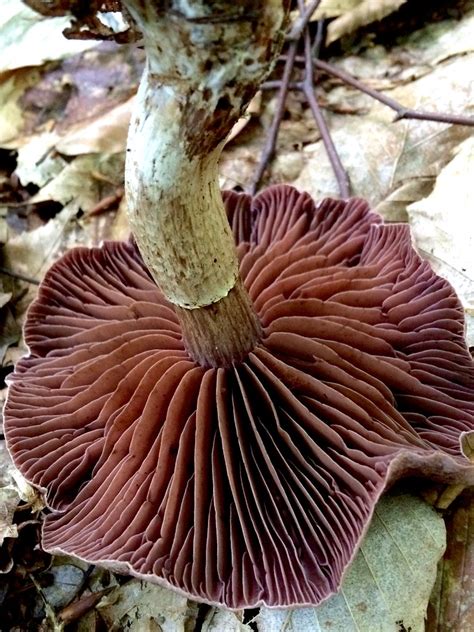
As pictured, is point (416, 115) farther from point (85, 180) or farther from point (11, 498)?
point (11, 498)

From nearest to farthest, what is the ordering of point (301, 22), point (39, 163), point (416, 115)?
point (416, 115), point (301, 22), point (39, 163)

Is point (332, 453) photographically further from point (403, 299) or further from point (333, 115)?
point (333, 115)

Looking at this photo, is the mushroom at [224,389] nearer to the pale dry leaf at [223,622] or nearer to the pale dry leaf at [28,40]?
the pale dry leaf at [223,622]

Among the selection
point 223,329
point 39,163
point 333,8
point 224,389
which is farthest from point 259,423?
point 333,8

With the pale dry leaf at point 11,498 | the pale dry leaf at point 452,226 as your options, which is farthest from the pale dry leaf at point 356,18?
the pale dry leaf at point 11,498

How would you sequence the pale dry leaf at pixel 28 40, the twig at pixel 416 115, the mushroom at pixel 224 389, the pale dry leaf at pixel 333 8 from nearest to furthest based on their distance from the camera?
1. the mushroom at pixel 224 389
2. the twig at pixel 416 115
3. the pale dry leaf at pixel 333 8
4. the pale dry leaf at pixel 28 40

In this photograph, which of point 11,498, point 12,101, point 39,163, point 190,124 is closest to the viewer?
point 190,124
